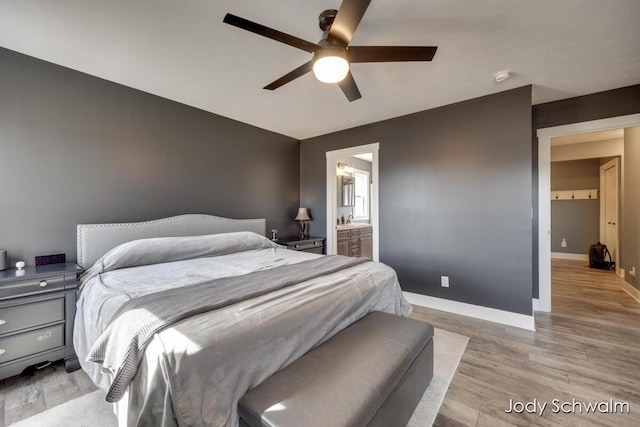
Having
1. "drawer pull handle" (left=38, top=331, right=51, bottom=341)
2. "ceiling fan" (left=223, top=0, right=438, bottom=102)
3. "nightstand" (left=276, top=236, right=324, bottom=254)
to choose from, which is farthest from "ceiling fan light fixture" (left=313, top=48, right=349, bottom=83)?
"drawer pull handle" (left=38, top=331, right=51, bottom=341)

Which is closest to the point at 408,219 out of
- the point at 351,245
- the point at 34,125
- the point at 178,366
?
the point at 351,245

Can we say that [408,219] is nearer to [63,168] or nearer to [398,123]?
[398,123]

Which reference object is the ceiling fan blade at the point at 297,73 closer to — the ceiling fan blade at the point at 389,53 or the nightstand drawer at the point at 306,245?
the ceiling fan blade at the point at 389,53

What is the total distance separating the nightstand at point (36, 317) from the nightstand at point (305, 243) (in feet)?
7.90

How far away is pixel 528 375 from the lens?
2.00 metres

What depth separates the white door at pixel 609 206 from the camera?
529 centimetres

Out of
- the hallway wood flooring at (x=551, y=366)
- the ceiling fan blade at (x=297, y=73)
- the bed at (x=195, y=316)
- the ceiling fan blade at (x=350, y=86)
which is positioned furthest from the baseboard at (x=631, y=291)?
the ceiling fan blade at (x=297, y=73)

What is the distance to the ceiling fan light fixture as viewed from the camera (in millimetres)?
1635

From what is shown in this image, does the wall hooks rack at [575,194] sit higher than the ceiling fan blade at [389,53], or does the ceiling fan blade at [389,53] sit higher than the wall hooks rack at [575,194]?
the ceiling fan blade at [389,53]

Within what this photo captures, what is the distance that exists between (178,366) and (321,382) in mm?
601

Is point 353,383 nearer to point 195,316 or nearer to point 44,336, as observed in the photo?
point 195,316

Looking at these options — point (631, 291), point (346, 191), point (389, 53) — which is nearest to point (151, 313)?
point (389, 53)

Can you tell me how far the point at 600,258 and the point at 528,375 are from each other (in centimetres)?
525

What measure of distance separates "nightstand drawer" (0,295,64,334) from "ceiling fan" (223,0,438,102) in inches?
95.1
